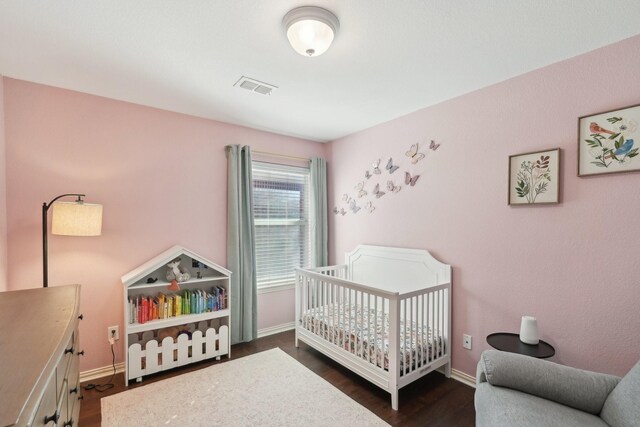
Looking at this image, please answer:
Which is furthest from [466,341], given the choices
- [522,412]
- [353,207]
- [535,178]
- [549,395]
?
[353,207]

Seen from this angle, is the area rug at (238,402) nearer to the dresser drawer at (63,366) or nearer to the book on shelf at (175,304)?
the book on shelf at (175,304)

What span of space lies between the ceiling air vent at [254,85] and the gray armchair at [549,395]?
2.30 m

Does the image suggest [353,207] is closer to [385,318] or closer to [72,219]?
[385,318]

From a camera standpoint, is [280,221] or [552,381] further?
[280,221]

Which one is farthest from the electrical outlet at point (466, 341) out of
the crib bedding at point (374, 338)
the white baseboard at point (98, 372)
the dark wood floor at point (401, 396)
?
the white baseboard at point (98, 372)

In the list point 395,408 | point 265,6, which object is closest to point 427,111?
point 265,6

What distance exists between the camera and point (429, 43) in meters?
1.74

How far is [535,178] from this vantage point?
203 centimetres

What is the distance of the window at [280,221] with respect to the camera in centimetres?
343

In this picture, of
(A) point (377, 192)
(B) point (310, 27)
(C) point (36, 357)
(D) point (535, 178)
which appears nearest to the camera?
(C) point (36, 357)

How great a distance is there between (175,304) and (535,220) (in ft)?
9.54

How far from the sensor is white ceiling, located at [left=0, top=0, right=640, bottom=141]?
1.46 meters

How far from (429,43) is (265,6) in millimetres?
959

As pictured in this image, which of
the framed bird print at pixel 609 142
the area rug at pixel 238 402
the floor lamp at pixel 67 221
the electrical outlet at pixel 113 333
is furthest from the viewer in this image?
the electrical outlet at pixel 113 333
